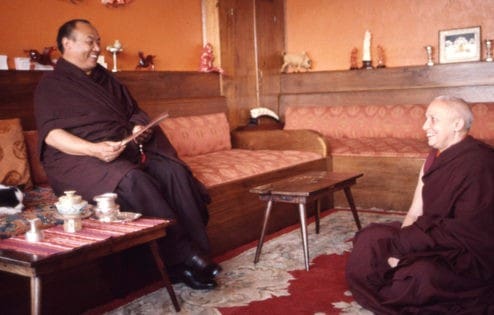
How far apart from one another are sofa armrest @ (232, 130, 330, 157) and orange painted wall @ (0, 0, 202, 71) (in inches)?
34.3

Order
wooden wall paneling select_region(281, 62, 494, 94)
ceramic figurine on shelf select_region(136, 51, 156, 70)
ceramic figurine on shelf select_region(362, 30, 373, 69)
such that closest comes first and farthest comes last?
ceramic figurine on shelf select_region(136, 51, 156, 70), wooden wall paneling select_region(281, 62, 494, 94), ceramic figurine on shelf select_region(362, 30, 373, 69)

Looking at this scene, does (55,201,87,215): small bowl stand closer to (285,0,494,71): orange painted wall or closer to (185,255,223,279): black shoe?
(185,255,223,279): black shoe

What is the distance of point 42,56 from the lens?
389 centimetres

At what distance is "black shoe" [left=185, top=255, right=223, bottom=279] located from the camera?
9.83 feet

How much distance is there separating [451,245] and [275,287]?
98cm

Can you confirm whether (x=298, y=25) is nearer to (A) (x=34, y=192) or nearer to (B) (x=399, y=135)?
(B) (x=399, y=135)

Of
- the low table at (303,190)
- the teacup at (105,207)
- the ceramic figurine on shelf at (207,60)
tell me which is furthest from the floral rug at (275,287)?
the ceramic figurine on shelf at (207,60)

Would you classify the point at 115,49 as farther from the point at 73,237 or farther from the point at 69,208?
the point at 73,237

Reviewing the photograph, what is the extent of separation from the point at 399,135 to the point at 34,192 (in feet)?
11.3

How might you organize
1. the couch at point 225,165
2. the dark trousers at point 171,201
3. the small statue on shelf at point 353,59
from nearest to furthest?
the dark trousers at point 171,201 → the couch at point 225,165 → the small statue on shelf at point 353,59

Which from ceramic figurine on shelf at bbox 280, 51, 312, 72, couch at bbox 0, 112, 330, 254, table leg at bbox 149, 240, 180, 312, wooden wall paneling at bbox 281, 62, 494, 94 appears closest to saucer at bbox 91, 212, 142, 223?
table leg at bbox 149, 240, 180, 312

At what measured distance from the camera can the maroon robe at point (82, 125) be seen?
2990mm

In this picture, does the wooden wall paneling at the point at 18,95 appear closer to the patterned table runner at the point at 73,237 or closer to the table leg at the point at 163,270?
the patterned table runner at the point at 73,237

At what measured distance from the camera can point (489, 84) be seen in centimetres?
526
